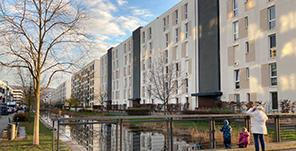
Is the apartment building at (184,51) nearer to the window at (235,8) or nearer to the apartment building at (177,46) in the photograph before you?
the apartment building at (177,46)

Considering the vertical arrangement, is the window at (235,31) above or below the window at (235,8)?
below

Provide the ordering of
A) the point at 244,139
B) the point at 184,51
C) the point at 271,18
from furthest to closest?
the point at 184,51 → the point at 271,18 → the point at 244,139

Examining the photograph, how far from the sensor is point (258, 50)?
2562 cm

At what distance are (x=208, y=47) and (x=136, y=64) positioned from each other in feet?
79.5

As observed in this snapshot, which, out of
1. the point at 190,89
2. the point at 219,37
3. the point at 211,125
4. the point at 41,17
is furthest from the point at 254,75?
the point at 41,17

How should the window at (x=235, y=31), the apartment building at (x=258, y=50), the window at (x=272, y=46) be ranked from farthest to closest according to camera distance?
the window at (x=235, y=31) < the window at (x=272, y=46) < the apartment building at (x=258, y=50)

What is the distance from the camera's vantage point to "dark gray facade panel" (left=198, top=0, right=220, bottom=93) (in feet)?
103

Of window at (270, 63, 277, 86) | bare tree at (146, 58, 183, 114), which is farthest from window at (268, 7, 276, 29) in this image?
bare tree at (146, 58, 183, 114)

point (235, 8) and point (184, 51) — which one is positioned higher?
point (235, 8)

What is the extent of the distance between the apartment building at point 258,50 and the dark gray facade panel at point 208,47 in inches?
42.9

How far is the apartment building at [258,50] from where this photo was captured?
22.4 m

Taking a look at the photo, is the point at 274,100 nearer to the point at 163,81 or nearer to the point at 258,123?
the point at 163,81

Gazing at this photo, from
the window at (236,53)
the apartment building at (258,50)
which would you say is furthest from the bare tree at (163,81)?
the window at (236,53)

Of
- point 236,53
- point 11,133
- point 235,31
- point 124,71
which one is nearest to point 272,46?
point 236,53
